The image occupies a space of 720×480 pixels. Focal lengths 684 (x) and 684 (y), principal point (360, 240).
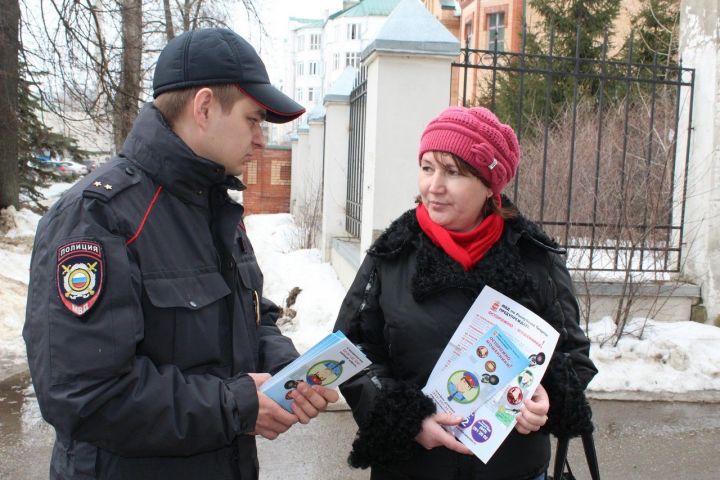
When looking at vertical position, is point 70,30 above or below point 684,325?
above

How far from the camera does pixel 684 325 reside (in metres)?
5.94

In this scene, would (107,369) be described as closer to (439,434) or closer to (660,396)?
(439,434)

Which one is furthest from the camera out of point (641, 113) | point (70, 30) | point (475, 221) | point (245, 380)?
point (70, 30)

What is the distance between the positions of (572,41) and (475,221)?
1423 cm

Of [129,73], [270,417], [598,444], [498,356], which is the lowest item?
[598,444]

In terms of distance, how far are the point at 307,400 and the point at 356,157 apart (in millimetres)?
6694

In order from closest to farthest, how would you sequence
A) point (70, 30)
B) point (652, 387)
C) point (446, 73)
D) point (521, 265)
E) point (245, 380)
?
point (245, 380)
point (521, 265)
point (652, 387)
point (446, 73)
point (70, 30)

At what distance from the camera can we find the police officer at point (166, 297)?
1479mm

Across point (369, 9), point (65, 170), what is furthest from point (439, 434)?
point (369, 9)

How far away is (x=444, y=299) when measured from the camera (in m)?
2.10

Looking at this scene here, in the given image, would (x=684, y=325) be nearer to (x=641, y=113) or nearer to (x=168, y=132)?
(x=641, y=113)

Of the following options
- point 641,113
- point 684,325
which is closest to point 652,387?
point 684,325

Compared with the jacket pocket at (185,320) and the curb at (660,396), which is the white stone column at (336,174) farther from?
the jacket pocket at (185,320)

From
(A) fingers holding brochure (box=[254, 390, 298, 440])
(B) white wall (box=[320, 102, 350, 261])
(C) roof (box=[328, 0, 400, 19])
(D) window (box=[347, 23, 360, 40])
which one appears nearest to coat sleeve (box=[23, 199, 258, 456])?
(A) fingers holding brochure (box=[254, 390, 298, 440])
